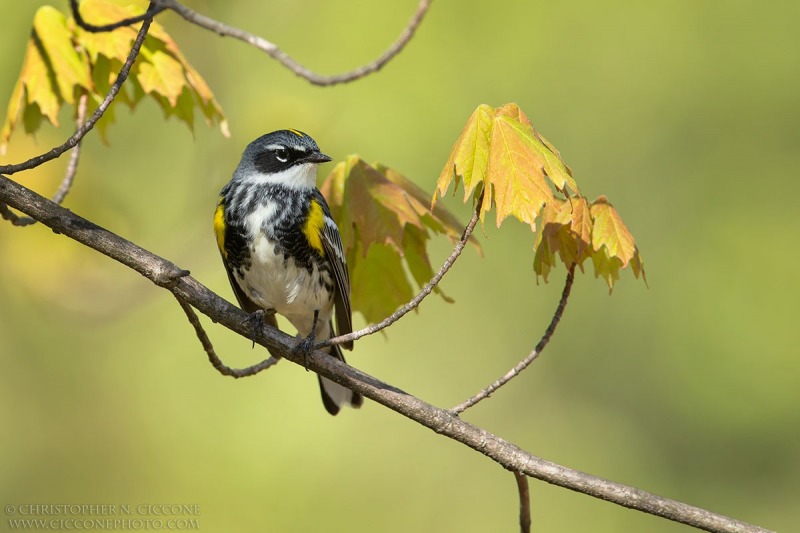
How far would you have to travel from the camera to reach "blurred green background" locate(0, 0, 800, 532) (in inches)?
281

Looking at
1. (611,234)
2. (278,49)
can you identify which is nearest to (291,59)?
(278,49)

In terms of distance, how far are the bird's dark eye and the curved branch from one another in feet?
4.19

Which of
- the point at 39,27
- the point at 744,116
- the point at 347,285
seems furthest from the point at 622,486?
the point at 744,116

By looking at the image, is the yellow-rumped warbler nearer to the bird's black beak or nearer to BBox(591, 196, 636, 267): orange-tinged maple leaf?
the bird's black beak

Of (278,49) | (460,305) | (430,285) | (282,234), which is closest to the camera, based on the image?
(430,285)

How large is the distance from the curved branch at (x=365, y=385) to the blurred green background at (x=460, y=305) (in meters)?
3.57

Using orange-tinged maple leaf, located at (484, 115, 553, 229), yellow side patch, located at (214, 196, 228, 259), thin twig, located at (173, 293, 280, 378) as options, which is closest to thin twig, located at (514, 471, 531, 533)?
orange-tinged maple leaf, located at (484, 115, 553, 229)

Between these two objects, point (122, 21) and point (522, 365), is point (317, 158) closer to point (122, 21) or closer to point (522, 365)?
point (122, 21)

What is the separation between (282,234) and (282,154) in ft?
1.51

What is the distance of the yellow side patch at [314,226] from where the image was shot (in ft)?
12.5

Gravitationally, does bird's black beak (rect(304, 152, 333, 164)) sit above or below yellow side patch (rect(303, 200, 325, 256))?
above

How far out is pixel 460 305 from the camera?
28.8 ft

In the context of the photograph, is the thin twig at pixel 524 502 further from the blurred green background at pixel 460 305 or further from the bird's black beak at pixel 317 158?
the blurred green background at pixel 460 305

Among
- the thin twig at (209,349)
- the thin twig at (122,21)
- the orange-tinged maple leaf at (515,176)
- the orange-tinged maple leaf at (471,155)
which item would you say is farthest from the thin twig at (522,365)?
the thin twig at (122,21)
